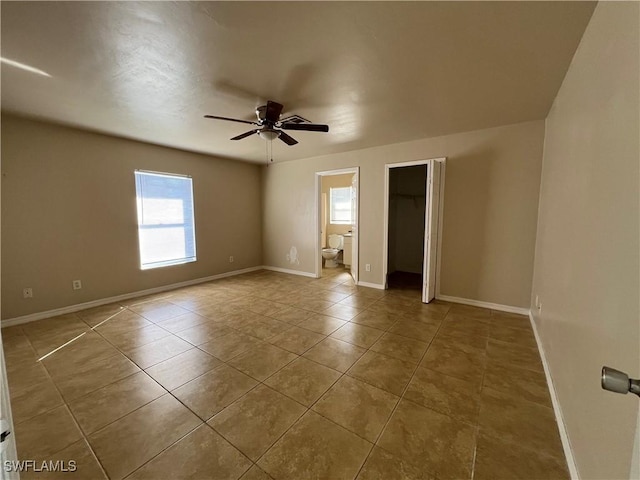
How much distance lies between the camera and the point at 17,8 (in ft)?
4.58

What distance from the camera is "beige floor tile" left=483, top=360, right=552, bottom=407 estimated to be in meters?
1.84

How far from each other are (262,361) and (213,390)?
47cm

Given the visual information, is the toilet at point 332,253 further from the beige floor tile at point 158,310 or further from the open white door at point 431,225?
the beige floor tile at point 158,310

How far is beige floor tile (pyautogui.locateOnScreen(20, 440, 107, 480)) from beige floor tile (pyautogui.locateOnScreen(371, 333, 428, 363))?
2.04 meters

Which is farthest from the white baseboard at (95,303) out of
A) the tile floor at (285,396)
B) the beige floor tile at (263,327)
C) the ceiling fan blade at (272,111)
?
the ceiling fan blade at (272,111)

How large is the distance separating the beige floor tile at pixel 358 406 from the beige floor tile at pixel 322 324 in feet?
2.92

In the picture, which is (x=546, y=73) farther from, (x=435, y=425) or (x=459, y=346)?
(x=435, y=425)

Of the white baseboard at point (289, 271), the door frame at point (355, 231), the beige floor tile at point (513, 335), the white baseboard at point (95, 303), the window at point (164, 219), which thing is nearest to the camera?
the beige floor tile at point (513, 335)

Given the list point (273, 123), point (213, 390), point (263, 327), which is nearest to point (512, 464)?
point (213, 390)

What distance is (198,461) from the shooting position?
4.51 ft

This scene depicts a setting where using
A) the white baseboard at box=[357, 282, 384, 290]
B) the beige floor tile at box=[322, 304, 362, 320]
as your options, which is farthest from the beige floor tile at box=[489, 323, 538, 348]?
the white baseboard at box=[357, 282, 384, 290]

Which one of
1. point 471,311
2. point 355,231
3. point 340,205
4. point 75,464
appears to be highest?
point 340,205

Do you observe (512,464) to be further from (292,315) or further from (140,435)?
(292,315)

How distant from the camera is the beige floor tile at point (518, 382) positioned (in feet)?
6.04
